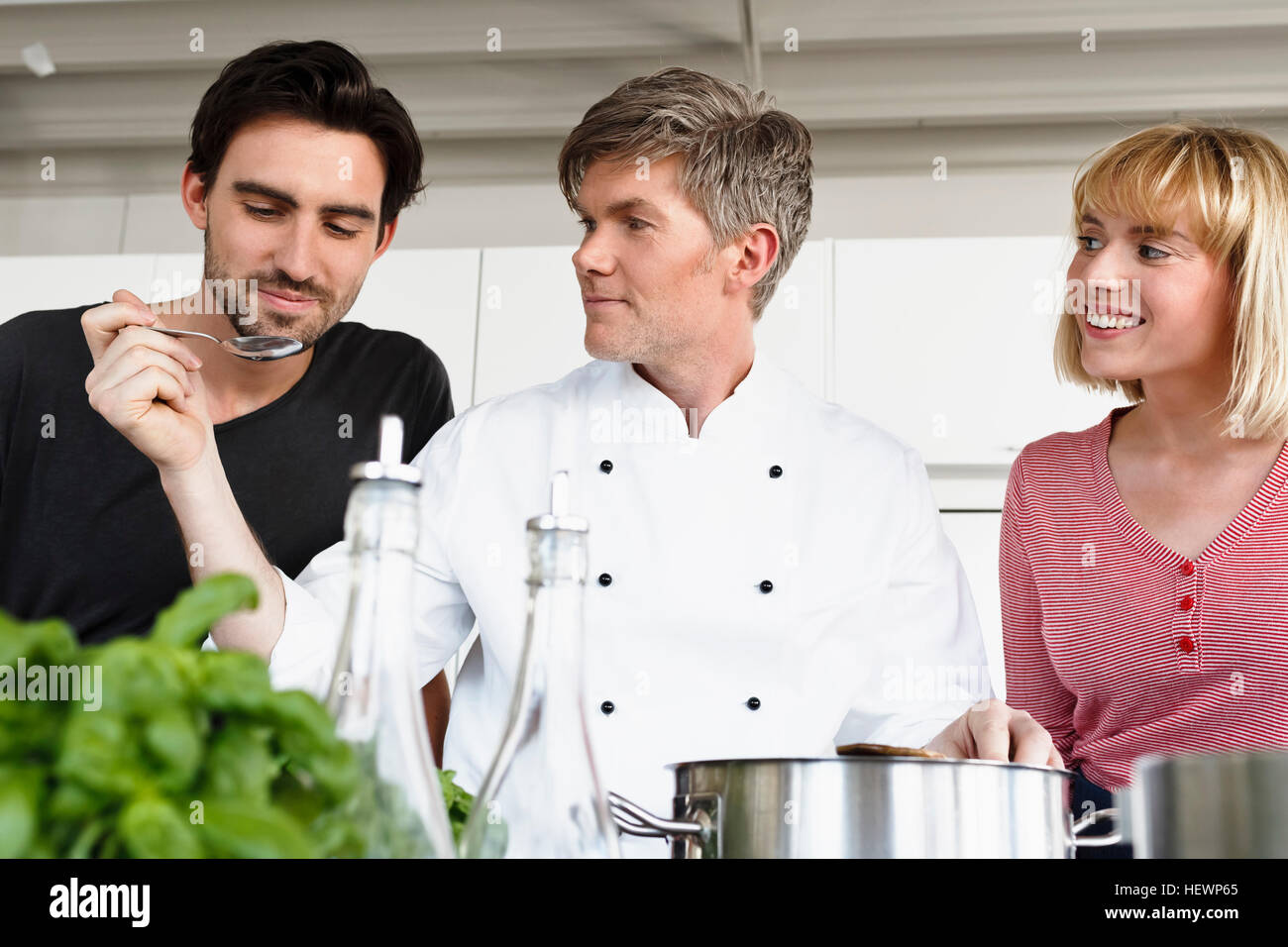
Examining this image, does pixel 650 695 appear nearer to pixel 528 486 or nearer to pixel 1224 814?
pixel 528 486

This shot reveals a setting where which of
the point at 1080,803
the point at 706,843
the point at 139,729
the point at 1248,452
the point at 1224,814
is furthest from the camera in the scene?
the point at 1248,452

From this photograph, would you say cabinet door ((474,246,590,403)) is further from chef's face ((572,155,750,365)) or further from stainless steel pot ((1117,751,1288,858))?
stainless steel pot ((1117,751,1288,858))

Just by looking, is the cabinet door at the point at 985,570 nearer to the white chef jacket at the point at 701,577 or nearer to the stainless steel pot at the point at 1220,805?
the white chef jacket at the point at 701,577

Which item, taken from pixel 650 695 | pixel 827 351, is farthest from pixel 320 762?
pixel 827 351

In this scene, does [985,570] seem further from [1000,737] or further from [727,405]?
[1000,737]

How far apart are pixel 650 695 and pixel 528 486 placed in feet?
0.91

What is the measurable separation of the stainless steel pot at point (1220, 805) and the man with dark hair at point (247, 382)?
1.18m

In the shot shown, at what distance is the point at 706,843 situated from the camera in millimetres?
469

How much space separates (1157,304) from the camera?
132cm

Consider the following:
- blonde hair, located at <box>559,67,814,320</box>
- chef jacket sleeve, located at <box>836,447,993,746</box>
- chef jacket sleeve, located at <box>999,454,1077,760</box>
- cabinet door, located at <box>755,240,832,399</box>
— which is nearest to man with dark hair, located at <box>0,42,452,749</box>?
blonde hair, located at <box>559,67,814,320</box>

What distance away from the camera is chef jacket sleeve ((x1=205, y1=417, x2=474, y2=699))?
91 cm

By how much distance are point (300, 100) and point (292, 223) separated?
0.55 feet

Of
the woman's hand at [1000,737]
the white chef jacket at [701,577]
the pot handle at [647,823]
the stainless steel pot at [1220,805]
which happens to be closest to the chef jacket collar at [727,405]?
the white chef jacket at [701,577]
